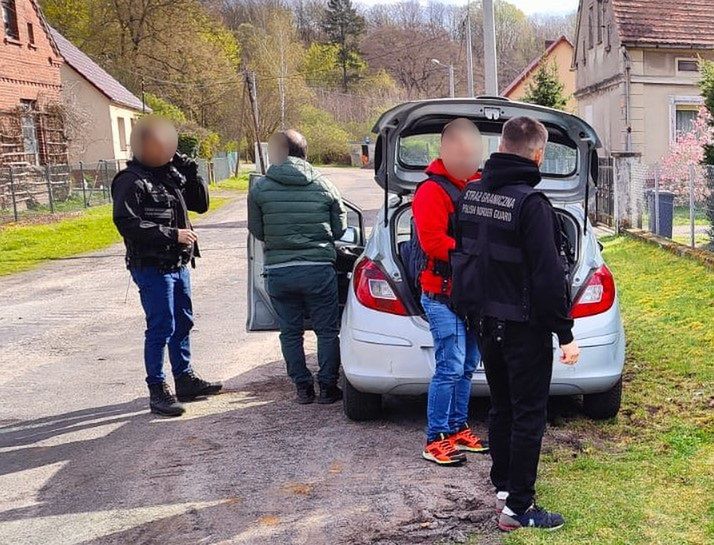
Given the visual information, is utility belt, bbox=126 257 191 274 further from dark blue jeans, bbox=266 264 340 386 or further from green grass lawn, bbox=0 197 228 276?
green grass lawn, bbox=0 197 228 276

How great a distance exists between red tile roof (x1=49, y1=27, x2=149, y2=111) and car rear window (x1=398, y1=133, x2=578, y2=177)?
99.1 ft

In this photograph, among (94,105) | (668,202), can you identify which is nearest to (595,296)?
(668,202)

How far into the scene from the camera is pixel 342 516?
3.71 metres

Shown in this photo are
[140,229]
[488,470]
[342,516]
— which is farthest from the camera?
[140,229]

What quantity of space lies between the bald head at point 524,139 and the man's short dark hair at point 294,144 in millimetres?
2396

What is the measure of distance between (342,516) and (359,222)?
10.8ft

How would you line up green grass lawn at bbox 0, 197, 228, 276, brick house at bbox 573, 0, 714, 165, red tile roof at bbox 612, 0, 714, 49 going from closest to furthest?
green grass lawn at bbox 0, 197, 228, 276
red tile roof at bbox 612, 0, 714, 49
brick house at bbox 573, 0, 714, 165

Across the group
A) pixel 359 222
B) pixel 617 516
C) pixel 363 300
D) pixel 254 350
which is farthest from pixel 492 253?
pixel 254 350

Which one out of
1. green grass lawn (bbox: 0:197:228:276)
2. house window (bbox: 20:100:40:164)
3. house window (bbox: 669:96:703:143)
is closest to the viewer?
green grass lawn (bbox: 0:197:228:276)

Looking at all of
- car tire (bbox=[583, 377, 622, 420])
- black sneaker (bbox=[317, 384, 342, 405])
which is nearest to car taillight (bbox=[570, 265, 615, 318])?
car tire (bbox=[583, 377, 622, 420])

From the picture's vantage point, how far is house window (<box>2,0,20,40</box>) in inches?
1005

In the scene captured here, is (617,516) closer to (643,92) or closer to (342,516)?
(342,516)

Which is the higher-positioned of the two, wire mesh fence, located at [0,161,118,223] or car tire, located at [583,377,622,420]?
wire mesh fence, located at [0,161,118,223]

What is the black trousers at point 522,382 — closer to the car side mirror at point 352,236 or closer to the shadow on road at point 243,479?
the shadow on road at point 243,479
